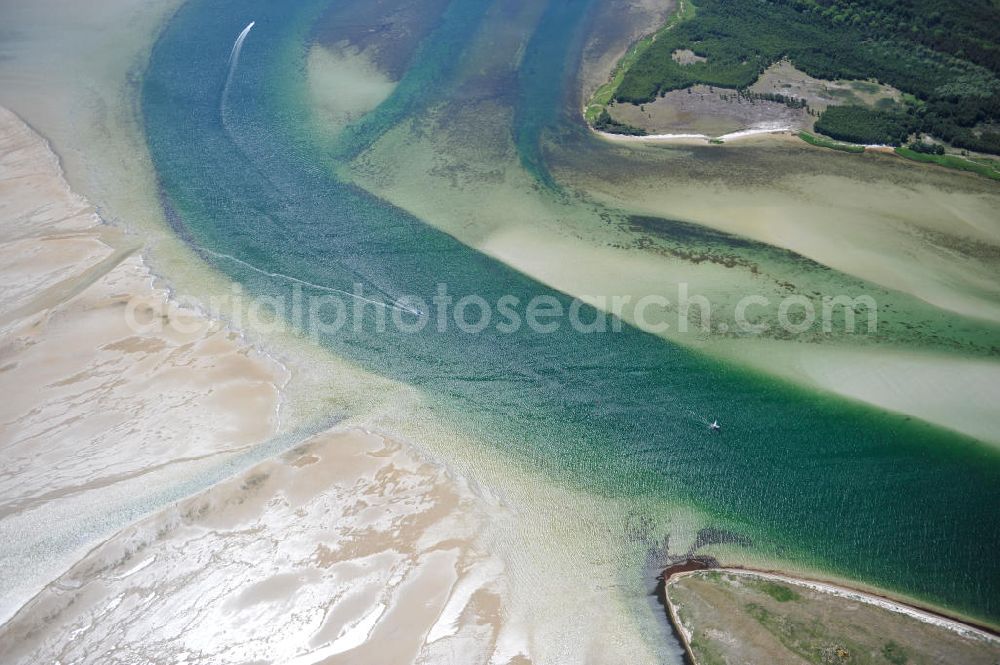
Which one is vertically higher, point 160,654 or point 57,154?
point 57,154

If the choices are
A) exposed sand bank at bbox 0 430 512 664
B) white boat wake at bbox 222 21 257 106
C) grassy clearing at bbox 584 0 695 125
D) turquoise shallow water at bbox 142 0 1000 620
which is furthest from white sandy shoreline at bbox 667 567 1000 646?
white boat wake at bbox 222 21 257 106

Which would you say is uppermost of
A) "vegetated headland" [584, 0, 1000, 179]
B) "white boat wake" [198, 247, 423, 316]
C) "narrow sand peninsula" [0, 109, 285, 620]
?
"vegetated headland" [584, 0, 1000, 179]

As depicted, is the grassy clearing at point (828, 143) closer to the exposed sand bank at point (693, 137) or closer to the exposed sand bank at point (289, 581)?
the exposed sand bank at point (693, 137)

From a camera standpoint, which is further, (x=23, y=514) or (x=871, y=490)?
(x=871, y=490)

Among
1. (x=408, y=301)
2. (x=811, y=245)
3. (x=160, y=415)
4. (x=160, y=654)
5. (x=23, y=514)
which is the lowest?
(x=160, y=654)

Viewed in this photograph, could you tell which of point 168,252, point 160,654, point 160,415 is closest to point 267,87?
point 168,252

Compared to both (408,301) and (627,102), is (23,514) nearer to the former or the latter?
(408,301)

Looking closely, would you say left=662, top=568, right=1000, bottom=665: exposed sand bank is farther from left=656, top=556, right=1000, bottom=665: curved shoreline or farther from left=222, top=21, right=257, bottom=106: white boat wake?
left=222, top=21, right=257, bottom=106: white boat wake
